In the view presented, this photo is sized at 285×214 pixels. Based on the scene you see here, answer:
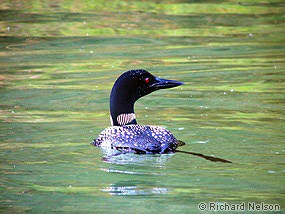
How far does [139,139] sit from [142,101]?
283cm

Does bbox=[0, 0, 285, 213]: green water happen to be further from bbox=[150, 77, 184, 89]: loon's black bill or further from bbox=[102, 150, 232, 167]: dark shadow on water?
bbox=[150, 77, 184, 89]: loon's black bill

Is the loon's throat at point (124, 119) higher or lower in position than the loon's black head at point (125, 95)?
lower

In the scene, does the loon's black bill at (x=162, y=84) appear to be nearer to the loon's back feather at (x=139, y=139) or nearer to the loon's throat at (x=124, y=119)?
the loon's throat at (x=124, y=119)

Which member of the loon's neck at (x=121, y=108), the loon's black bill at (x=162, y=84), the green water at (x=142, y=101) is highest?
the loon's black bill at (x=162, y=84)

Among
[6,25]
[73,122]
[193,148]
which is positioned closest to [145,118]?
[73,122]

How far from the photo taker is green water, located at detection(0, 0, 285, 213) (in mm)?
7266

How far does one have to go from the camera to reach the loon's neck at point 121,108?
8.73 m

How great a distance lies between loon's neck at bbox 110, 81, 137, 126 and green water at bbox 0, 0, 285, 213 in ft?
1.17

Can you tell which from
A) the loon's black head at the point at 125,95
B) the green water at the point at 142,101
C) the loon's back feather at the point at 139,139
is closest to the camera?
the green water at the point at 142,101

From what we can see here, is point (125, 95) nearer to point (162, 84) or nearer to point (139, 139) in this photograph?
point (162, 84)

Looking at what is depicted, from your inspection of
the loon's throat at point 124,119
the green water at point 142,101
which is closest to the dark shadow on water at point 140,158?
the green water at point 142,101

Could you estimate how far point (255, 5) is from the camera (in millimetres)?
17672

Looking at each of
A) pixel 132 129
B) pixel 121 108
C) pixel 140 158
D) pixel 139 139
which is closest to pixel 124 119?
pixel 121 108

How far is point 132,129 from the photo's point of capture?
838 cm
